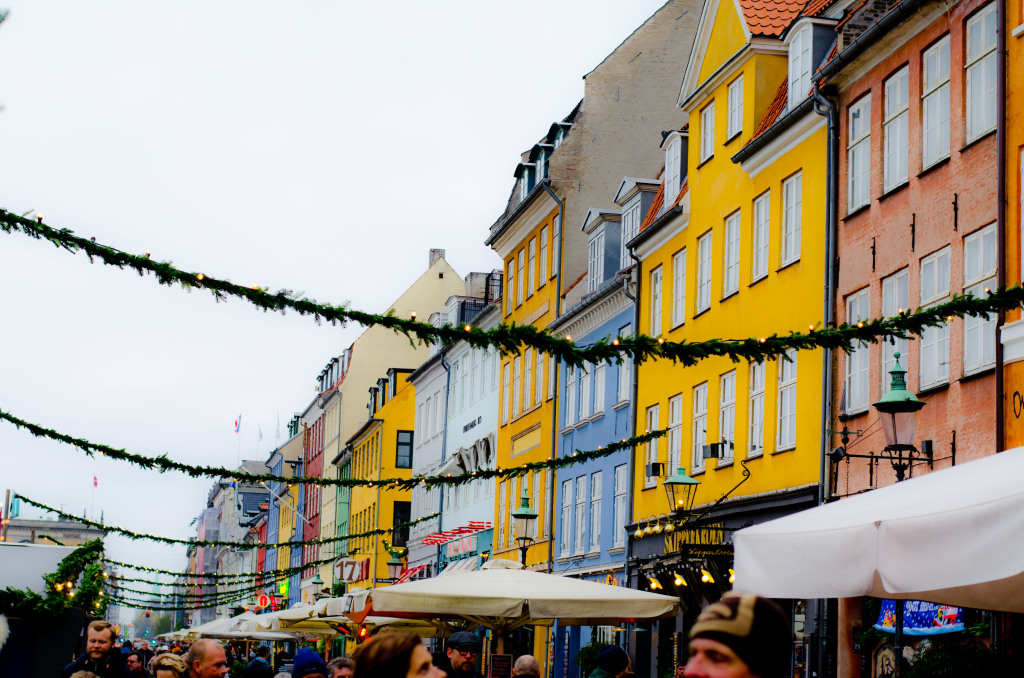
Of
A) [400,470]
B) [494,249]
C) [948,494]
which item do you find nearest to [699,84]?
[494,249]

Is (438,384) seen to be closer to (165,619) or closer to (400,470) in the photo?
(400,470)

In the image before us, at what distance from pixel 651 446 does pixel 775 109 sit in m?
7.81

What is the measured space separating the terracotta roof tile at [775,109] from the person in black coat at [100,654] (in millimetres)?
16723

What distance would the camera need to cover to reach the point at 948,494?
24.8 ft

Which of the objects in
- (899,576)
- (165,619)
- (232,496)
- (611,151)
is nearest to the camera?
(899,576)

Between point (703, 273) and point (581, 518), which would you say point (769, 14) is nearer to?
point (703, 273)

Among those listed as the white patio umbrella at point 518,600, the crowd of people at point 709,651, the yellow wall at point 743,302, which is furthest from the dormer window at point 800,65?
the crowd of people at point 709,651

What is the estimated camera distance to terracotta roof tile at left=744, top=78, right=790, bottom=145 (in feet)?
83.9

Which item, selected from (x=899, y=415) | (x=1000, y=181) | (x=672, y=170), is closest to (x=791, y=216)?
(x=1000, y=181)

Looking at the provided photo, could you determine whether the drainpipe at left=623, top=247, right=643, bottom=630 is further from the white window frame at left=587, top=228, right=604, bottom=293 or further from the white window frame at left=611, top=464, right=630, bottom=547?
the white window frame at left=587, top=228, right=604, bottom=293

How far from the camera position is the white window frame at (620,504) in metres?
32.0

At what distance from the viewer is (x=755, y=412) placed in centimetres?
2505

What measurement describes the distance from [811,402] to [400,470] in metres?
44.7

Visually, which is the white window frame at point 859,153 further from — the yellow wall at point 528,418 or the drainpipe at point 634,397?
the yellow wall at point 528,418
